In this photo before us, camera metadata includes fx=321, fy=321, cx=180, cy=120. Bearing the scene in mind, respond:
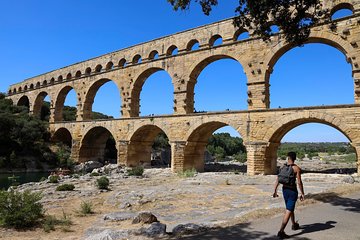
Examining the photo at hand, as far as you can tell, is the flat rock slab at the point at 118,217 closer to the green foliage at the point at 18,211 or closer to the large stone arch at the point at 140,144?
the green foliage at the point at 18,211

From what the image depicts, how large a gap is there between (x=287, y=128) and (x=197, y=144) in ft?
21.0

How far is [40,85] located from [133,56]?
16958 millimetres

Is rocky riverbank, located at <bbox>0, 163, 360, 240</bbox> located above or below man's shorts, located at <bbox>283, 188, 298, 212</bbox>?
below

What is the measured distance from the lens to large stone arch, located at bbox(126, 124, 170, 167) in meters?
25.1

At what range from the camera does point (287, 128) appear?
711 inches

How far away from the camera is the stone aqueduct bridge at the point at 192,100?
651 inches

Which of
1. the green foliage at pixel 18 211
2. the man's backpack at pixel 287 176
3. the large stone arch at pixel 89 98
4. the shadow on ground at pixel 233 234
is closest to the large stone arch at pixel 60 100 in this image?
the large stone arch at pixel 89 98

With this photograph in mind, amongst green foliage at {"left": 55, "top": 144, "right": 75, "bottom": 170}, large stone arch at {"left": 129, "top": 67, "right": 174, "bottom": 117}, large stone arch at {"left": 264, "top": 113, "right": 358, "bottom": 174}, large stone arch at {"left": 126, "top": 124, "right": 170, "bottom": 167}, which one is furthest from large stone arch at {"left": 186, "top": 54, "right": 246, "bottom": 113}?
green foliage at {"left": 55, "top": 144, "right": 75, "bottom": 170}

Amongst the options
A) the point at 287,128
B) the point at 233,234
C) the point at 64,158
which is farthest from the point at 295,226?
the point at 64,158

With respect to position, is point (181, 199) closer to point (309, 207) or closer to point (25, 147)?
point (309, 207)

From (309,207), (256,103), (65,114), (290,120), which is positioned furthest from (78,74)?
(309,207)

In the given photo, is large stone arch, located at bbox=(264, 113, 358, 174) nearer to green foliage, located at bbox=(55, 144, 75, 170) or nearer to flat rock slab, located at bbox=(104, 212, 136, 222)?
flat rock slab, located at bbox=(104, 212, 136, 222)

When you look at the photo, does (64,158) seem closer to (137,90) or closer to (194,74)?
(137,90)

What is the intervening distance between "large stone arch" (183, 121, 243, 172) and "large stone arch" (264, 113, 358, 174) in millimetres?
3610
